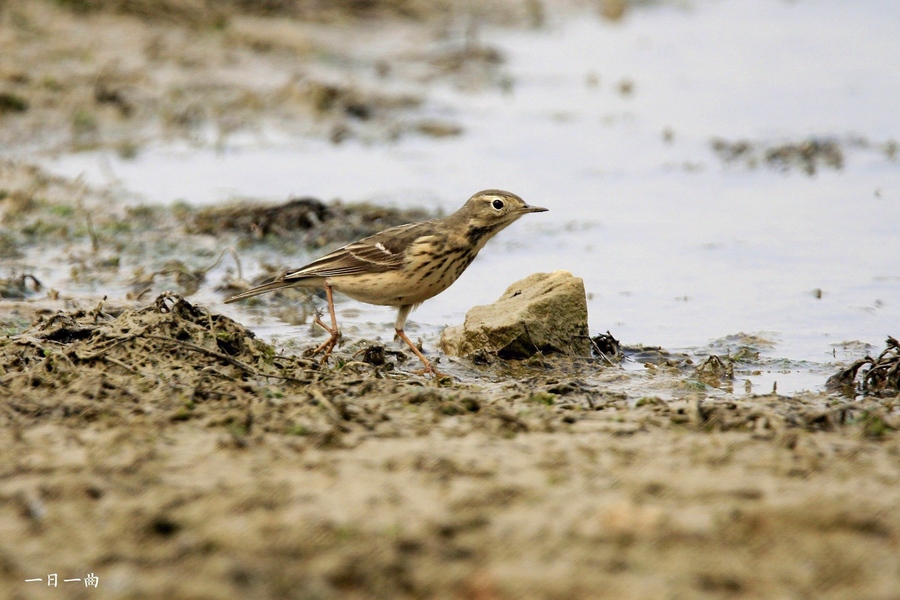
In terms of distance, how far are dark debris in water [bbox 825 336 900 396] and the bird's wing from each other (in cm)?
293

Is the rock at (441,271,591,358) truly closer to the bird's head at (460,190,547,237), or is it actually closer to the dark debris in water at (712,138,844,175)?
the bird's head at (460,190,547,237)

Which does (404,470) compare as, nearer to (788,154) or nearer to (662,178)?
(662,178)

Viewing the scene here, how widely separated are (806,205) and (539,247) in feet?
9.82

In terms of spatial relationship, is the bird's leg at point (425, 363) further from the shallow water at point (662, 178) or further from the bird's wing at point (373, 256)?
the shallow water at point (662, 178)

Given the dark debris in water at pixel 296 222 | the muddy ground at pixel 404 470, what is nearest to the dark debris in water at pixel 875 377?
the muddy ground at pixel 404 470

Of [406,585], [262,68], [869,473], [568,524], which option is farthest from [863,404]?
[262,68]

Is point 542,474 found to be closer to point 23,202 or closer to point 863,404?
point 863,404

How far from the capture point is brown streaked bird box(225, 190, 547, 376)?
7.91 meters

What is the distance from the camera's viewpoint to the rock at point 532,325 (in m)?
7.80

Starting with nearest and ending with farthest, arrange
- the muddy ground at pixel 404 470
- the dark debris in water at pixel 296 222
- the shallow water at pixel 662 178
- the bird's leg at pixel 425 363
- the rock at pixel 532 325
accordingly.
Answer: the muddy ground at pixel 404 470
the bird's leg at pixel 425 363
the rock at pixel 532 325
the shallow water at pixel 662 178
the dark debris in water at pixel 296 222

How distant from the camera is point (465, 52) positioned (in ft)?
61.5

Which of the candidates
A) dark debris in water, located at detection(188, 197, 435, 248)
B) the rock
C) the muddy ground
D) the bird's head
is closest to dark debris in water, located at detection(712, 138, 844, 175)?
dark debris in water, located at detection(188, 197, 435, 248)

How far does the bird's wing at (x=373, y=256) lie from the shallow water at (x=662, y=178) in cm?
79

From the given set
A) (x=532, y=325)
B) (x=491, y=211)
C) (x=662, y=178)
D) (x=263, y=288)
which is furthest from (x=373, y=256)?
(x=662, y=178)
